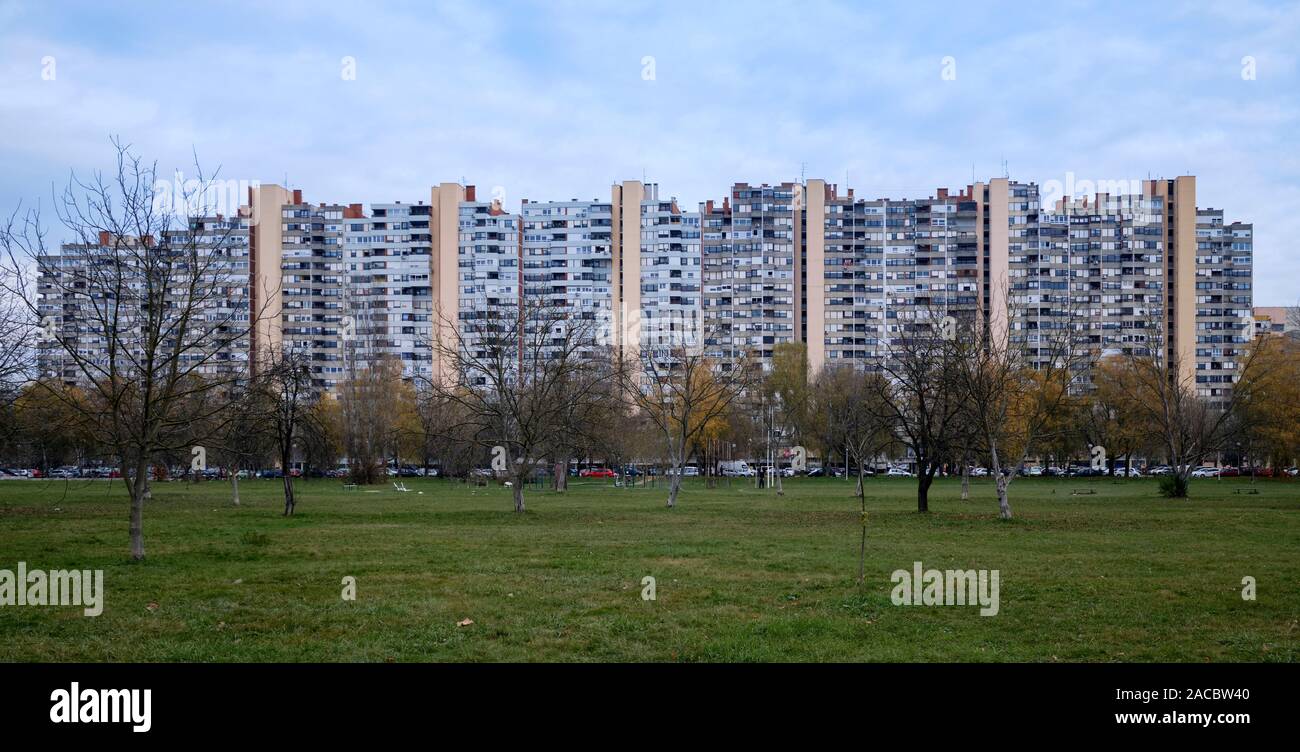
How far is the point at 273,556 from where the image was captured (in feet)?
64.8

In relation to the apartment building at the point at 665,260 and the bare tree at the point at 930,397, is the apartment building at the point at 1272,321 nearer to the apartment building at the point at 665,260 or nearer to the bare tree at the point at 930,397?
the apartment building at the point at 665,260

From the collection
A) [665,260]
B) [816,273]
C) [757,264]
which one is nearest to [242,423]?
[665,260]

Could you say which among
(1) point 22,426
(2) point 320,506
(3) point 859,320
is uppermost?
(3) point 859,320

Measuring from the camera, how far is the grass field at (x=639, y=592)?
10.6 m

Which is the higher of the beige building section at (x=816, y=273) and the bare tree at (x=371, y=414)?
the beige building section at (x=816, y=273)

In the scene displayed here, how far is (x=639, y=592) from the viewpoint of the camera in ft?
47.4

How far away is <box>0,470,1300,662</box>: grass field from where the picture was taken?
10.6 meters

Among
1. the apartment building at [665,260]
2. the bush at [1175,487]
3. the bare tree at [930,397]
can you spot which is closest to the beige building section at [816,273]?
the apartment building at [665,260]

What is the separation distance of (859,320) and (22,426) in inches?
4514

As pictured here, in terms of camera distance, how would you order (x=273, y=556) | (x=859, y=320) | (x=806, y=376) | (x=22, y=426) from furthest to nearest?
(x=859, y=320) < (x=806, y=376) < (x=22, y=426) < (x=273, y=556)

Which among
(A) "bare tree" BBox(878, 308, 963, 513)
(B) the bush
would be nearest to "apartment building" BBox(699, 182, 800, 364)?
(B) the bush

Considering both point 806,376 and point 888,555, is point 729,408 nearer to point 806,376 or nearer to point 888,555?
point 806,376

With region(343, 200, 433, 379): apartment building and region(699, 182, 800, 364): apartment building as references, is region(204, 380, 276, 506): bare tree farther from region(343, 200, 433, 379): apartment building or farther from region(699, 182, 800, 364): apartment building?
region(699, 182, 800, 364): apartment building

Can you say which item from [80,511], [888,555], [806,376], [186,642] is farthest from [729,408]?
[186,642]
